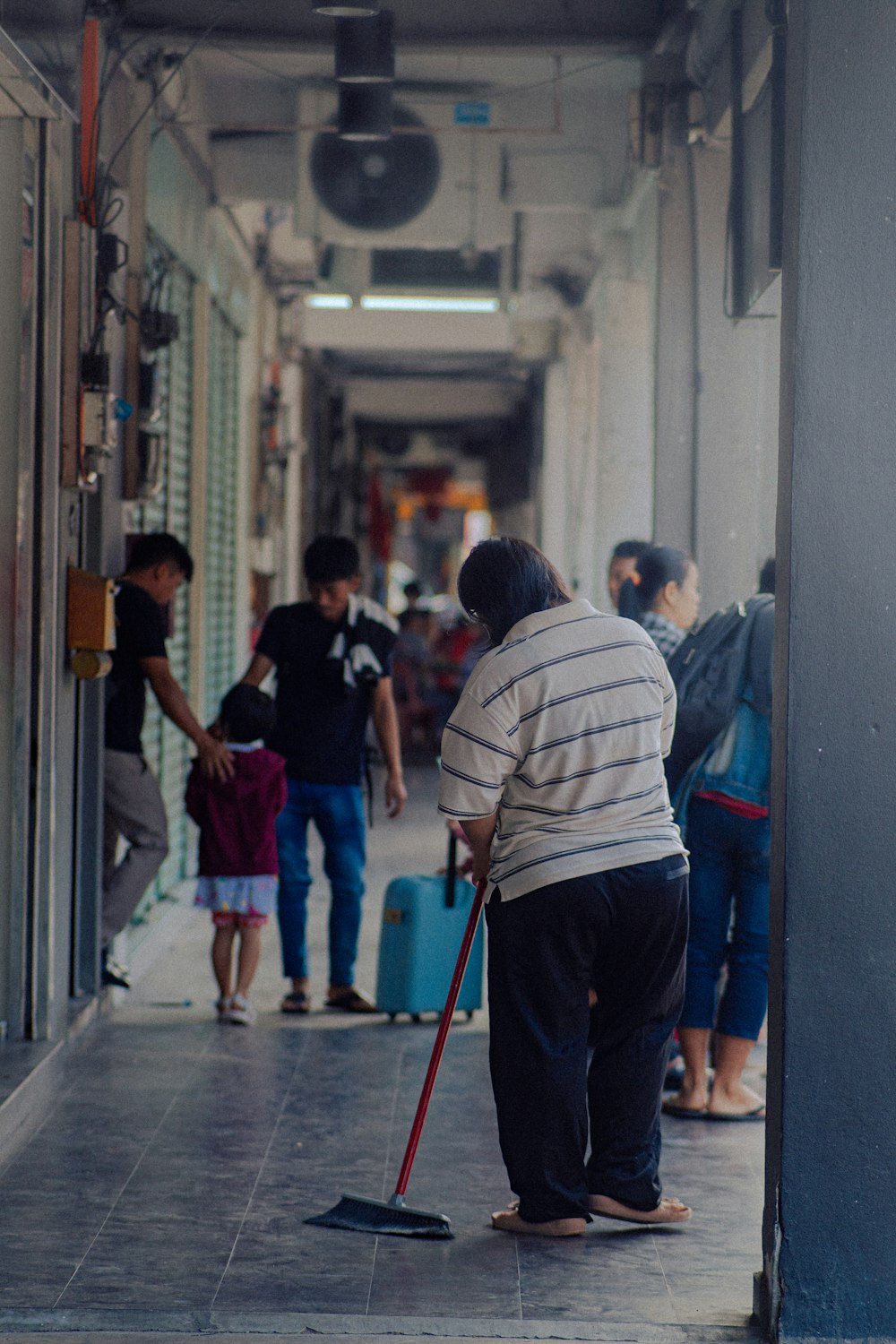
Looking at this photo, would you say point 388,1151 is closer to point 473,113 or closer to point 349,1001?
point 349,1001

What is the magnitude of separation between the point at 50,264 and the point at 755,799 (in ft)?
8.89

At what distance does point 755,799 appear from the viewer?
516 cm

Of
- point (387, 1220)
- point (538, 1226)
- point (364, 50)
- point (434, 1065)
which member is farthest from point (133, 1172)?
point (364, 50)

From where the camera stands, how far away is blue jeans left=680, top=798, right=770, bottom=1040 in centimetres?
523

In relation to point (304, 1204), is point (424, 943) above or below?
Answer: above

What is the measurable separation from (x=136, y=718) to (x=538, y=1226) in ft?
9.52

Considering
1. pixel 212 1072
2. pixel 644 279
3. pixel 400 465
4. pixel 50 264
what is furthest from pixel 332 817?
pixel 400 465

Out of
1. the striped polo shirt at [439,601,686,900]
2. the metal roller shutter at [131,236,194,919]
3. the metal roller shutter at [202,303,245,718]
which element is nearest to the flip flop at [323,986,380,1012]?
the metal roller shutter at [131,236,194,919]

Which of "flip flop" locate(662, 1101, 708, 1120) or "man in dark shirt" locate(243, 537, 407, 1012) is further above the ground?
"man in dark shirt" locate(243, 537, 407, 1012)

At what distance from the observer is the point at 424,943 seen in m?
6.22

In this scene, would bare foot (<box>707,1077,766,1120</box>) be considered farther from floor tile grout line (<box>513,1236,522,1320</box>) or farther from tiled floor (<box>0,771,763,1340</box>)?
floor tile grout line (<box>513,1236,522,1320</box>)

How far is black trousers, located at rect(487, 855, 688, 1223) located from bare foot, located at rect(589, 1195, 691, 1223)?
2 cm

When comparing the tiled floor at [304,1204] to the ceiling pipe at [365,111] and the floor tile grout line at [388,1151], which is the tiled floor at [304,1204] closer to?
the floor tile grout line at [388,1151]

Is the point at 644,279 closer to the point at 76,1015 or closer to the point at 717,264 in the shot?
the point at 717,264
